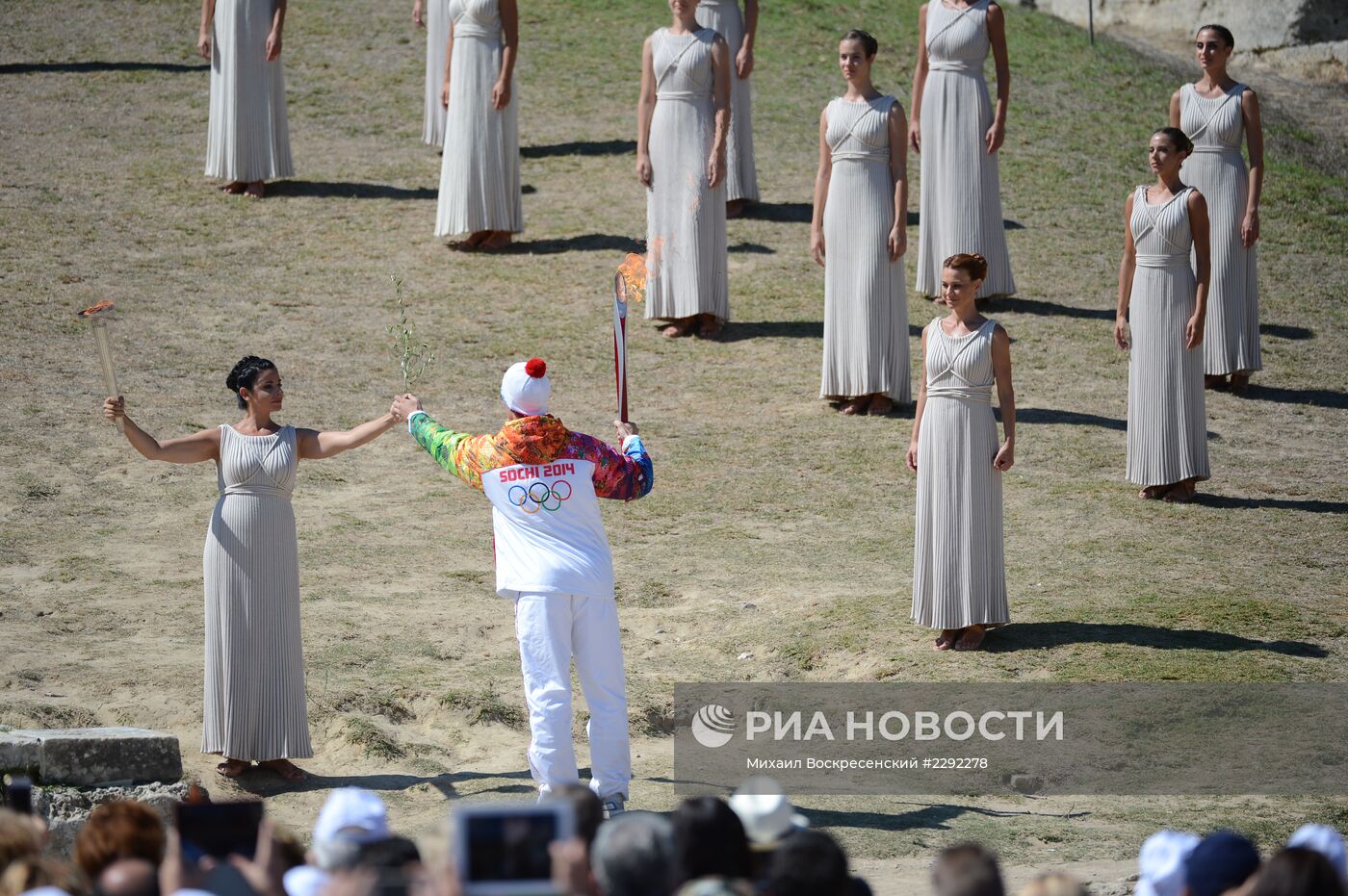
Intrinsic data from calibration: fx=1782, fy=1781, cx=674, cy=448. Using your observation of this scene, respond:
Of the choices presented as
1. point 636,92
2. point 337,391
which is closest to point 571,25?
point 636,92

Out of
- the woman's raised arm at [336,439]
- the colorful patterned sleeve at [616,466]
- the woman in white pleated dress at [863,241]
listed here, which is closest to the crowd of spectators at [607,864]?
the colorful patterned sleeve at [616,466]

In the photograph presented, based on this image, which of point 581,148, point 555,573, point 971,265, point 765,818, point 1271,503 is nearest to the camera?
point 765,818

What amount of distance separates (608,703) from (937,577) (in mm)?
2325

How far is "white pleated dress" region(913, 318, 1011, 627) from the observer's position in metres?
8.68

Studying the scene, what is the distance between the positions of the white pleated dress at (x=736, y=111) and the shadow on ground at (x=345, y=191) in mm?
2736

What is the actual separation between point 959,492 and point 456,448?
2.71 metres

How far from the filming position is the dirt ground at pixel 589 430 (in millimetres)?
8445

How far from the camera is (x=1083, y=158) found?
17.6 m

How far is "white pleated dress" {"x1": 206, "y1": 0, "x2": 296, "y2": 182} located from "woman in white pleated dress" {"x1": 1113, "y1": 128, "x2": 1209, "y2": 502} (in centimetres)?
773

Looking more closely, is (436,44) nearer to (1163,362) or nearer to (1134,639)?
(1163,362)

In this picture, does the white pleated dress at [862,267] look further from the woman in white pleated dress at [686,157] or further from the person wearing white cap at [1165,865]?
the person wearing white cap at [1165,865]

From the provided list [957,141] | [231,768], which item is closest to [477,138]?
[957,141]

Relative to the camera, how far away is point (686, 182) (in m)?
13.0

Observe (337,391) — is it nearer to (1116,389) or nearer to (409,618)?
(409,618)
